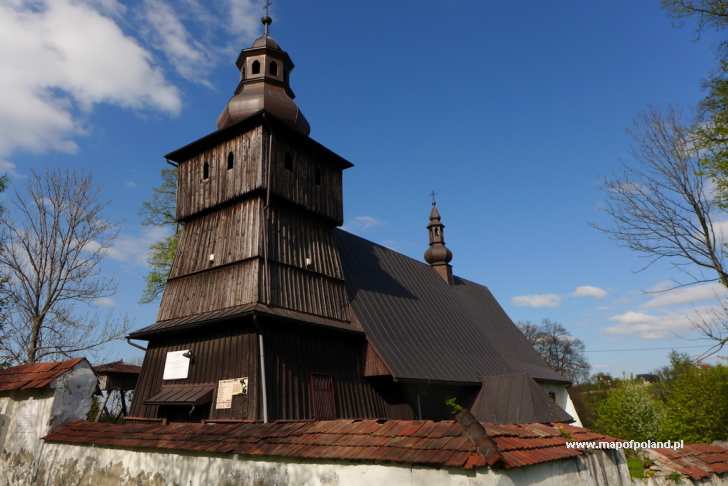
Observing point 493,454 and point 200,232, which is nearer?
point 493,454

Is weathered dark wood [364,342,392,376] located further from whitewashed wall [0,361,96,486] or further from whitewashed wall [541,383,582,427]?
whitewashed wall [541,383,582,427]

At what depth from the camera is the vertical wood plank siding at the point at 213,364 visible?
12211 mm

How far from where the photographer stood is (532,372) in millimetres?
25062

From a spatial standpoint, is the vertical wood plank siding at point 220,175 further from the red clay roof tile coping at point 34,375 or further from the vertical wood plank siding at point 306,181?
the red clay roof tile coping at point 34,375

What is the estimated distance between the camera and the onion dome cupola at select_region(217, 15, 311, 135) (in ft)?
53.5

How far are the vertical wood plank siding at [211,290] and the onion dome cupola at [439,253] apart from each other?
16652mm

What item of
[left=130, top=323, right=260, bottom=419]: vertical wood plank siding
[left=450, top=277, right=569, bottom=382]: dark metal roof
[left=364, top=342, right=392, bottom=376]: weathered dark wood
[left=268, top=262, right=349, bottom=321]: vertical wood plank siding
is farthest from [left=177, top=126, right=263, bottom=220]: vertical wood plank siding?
[left=450, top=277, right=569, bottom=382]: dark metal roof

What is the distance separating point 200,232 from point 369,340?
6.25 meters

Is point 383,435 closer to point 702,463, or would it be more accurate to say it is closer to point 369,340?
point 702,463

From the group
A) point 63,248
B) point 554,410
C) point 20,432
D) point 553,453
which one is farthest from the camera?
point 63,248

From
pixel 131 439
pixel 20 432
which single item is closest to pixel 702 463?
pixel 131 439

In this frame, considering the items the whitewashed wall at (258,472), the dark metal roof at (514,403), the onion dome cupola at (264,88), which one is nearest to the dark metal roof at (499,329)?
the dark metal roof at (514,403)

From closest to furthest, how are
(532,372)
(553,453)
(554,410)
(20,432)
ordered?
(553,453) < (20,432) < (554,410) < (532,372)

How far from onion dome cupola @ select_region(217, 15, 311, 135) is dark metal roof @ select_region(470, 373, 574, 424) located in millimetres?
11649
